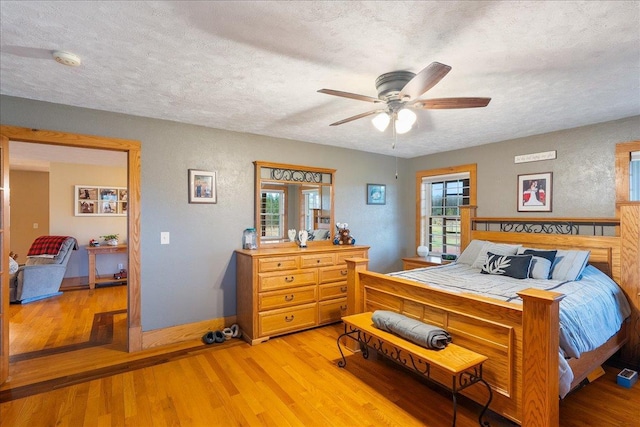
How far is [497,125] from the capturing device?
338cm

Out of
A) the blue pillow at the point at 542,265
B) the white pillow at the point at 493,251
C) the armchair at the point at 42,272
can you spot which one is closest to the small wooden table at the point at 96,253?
the armchair at the point at 42,272

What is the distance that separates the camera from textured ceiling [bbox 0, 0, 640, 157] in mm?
1491

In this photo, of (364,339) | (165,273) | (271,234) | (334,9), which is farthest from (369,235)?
(334,9)

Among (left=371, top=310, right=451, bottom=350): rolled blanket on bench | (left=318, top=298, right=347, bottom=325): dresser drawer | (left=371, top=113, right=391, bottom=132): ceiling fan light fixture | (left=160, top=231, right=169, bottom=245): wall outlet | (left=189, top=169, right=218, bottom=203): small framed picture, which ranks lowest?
(left=318, top=298, right=347, bottom=325): dresser drawer

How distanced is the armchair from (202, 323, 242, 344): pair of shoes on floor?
3386mm

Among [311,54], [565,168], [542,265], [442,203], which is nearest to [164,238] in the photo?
[311,54]

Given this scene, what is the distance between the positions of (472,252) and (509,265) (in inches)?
26.8

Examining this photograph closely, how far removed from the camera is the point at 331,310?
3.85 metres

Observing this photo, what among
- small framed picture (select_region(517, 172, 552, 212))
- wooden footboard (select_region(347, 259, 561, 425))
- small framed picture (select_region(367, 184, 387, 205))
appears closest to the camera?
wooden footboard (select_region(347, 259, 561, 425))

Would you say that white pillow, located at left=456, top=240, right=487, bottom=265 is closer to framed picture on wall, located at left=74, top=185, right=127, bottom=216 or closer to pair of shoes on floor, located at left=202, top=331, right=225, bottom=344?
pair of shoes on floor, located at left=202, top=331, right=225, bottom=344

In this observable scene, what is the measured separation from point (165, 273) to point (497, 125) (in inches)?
157

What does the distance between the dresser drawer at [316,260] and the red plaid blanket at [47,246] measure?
4.40 meters

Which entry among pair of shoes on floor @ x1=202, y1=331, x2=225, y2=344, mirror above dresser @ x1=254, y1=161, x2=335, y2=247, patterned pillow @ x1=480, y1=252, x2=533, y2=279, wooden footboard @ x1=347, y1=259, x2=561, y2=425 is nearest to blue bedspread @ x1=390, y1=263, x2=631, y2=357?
patterned pillow @ x1=480, y1=252, x2=533, y2=279

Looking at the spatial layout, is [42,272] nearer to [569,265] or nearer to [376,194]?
[376,194]
